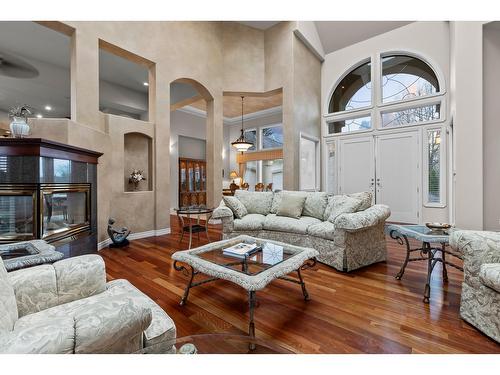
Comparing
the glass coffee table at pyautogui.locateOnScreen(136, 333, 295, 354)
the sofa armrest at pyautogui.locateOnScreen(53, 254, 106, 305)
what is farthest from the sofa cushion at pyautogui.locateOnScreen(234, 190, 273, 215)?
the glass coffee table at pyautogui.locateOnScreen(136, 333, 295, 354)

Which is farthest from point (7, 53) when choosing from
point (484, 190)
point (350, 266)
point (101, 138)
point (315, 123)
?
point (484, 190)

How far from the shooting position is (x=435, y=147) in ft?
16.5

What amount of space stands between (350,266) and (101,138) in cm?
403

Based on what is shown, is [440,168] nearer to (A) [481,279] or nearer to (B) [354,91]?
(B) [354,91]

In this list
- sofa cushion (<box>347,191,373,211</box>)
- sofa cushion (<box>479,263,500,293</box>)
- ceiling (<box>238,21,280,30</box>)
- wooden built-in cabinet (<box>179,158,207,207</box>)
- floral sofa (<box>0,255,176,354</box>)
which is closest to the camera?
floral sofa (<box>0,255,176,354</box>)

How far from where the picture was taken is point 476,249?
67.1 inches

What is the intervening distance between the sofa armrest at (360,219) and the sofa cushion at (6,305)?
2.61 meters

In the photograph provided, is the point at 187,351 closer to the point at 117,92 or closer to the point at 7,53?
the point at 7,53

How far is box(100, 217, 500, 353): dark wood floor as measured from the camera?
5.10 ft

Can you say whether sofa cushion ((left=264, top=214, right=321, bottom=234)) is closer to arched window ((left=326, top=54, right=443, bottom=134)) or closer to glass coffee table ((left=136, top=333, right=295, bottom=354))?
glass coffee table ((left=136, top=333, right=295, bottom=354))

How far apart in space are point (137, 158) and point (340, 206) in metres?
3.79

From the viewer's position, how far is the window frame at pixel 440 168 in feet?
16.1

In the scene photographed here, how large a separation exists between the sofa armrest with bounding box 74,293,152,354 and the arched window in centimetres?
611

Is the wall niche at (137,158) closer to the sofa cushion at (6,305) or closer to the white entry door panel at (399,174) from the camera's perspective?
the sofa cushion at (6,305)
